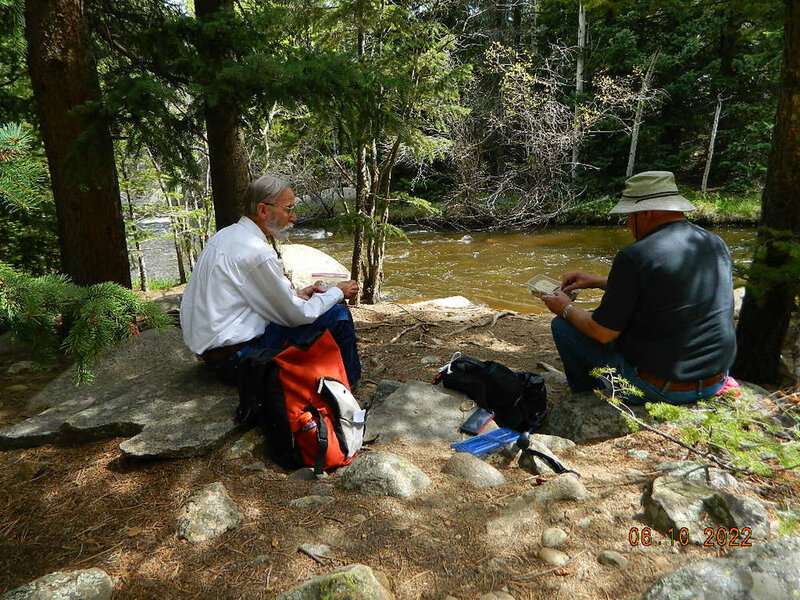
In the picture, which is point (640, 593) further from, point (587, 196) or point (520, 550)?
point (587, 196)

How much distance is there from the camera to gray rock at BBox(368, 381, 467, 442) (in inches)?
123

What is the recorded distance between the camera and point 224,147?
4.75m

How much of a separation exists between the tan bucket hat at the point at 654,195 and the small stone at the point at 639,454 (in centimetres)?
138

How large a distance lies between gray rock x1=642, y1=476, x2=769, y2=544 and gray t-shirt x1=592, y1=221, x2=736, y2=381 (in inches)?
40.0

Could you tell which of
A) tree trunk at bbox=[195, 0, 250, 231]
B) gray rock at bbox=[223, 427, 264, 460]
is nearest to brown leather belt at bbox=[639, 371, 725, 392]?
gray rock at bbox=[223, 427, 264, 460]

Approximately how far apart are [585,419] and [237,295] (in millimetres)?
2345

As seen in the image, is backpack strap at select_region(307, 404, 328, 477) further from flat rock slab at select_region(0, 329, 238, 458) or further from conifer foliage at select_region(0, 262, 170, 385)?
conifer foliage at select_region(0, 262, 170, 385)

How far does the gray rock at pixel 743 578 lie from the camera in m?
1.38

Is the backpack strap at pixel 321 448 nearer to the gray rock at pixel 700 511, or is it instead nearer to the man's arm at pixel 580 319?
the gray rock at pixel 700 511

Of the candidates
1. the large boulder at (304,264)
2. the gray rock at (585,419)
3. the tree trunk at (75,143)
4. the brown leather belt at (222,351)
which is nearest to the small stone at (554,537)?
the gray rock at (585,419)

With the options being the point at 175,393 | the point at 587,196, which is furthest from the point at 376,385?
the point at 587,196

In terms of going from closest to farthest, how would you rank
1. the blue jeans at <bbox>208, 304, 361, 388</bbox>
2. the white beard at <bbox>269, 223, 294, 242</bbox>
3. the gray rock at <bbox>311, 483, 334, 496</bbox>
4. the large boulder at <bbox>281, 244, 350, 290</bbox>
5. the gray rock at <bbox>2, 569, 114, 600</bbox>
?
the gray rock at <bbox>2, 569, 114, 600</bbox>
the gray rock at <bbox>311, 483, 334, 496</bbox>
the blue jeans at <bbox>208, 304, 361, 388</bbox>
the white beard at <bbox>269, 223, 294, 242</bbox>
the large boulder at <bbox>281, 244, 350, 290</bbox>

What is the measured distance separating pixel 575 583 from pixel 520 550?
25 cm

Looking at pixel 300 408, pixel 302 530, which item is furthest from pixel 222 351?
pixel 302 530
